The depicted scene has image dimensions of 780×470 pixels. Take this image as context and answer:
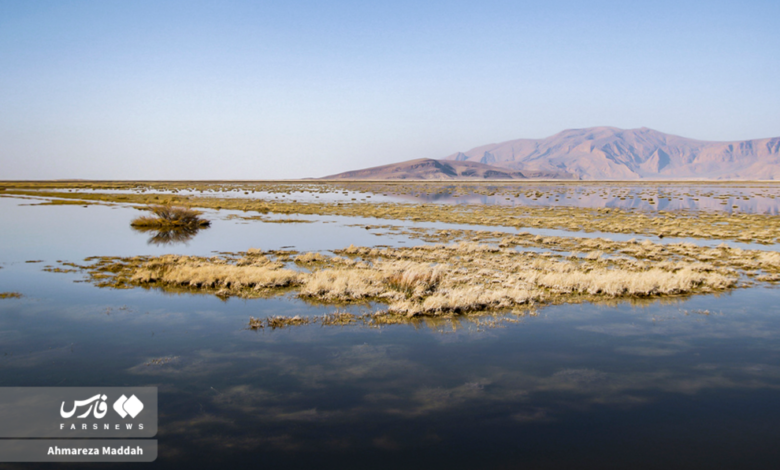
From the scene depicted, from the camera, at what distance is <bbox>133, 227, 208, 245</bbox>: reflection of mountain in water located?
92.1 ft

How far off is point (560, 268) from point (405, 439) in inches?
531

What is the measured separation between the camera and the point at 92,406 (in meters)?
7.83

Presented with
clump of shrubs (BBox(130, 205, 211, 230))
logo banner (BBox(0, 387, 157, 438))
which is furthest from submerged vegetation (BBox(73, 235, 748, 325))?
clump of shrubs (BBox(130, 205, 211, 230))

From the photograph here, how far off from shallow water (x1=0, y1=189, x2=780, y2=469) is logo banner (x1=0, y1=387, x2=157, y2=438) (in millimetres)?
319

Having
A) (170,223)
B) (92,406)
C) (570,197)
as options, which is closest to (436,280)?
(92,406)

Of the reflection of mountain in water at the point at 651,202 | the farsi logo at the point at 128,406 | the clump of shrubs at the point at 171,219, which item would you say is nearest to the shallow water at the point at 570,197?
the reflection of mountain in water at the point at 651,202

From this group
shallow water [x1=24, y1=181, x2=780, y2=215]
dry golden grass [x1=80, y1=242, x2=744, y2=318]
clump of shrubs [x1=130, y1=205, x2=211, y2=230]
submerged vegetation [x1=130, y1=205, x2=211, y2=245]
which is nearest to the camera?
dry golden grass [x1=80, y1=242, x2=744, y2=318]

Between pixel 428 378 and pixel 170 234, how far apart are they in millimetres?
27391

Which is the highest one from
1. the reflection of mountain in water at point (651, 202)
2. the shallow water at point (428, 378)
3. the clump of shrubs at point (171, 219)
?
the clump of shrubs at point (171, 219)

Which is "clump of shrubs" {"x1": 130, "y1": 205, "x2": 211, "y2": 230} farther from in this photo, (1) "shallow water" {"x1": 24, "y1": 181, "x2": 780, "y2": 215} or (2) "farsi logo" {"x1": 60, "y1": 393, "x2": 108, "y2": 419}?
(1) "shallow water" {"x1": 24, "y1": 181, "x2": 780, "y2": 215}

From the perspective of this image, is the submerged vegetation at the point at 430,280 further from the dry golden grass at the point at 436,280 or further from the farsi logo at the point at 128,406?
the farsi logo at the point at 128,406

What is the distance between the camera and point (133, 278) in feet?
56.2

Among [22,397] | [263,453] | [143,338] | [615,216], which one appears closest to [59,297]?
[143,338]

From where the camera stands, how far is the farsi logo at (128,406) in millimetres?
7688
